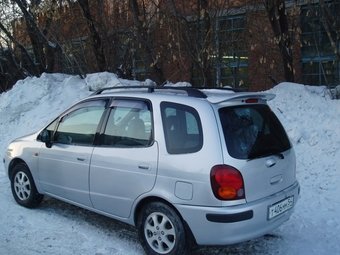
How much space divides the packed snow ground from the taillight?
1.03m

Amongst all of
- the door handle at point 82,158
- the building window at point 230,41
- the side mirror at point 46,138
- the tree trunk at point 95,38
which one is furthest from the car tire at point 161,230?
the tree trunk at point 95,38

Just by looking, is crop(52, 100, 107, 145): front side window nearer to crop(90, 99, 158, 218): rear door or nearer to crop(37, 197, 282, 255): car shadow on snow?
crop(90, 99, 158, 218): rear door

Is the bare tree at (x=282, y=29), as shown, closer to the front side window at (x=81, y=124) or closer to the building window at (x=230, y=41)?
the building window at (x=230, y=41)

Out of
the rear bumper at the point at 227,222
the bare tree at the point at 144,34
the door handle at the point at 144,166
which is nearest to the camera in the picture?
the rear bumper at the point at 227,222

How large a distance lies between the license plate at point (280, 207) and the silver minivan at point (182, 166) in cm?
Result: 1

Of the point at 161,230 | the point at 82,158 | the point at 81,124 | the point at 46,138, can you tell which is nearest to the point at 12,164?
the point at 46,138

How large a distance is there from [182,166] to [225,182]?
0.45 metres

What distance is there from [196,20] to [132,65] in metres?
3.12

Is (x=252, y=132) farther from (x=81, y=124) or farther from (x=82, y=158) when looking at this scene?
(x=81, y=124)

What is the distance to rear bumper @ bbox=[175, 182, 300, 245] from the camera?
332 cm

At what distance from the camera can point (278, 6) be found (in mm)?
9688

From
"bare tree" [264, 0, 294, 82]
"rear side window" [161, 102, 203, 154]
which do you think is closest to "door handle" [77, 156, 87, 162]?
"rear side window" [161, 102, 203, 154]

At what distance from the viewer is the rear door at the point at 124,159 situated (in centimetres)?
382

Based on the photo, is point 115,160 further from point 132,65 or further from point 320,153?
point 132,65
